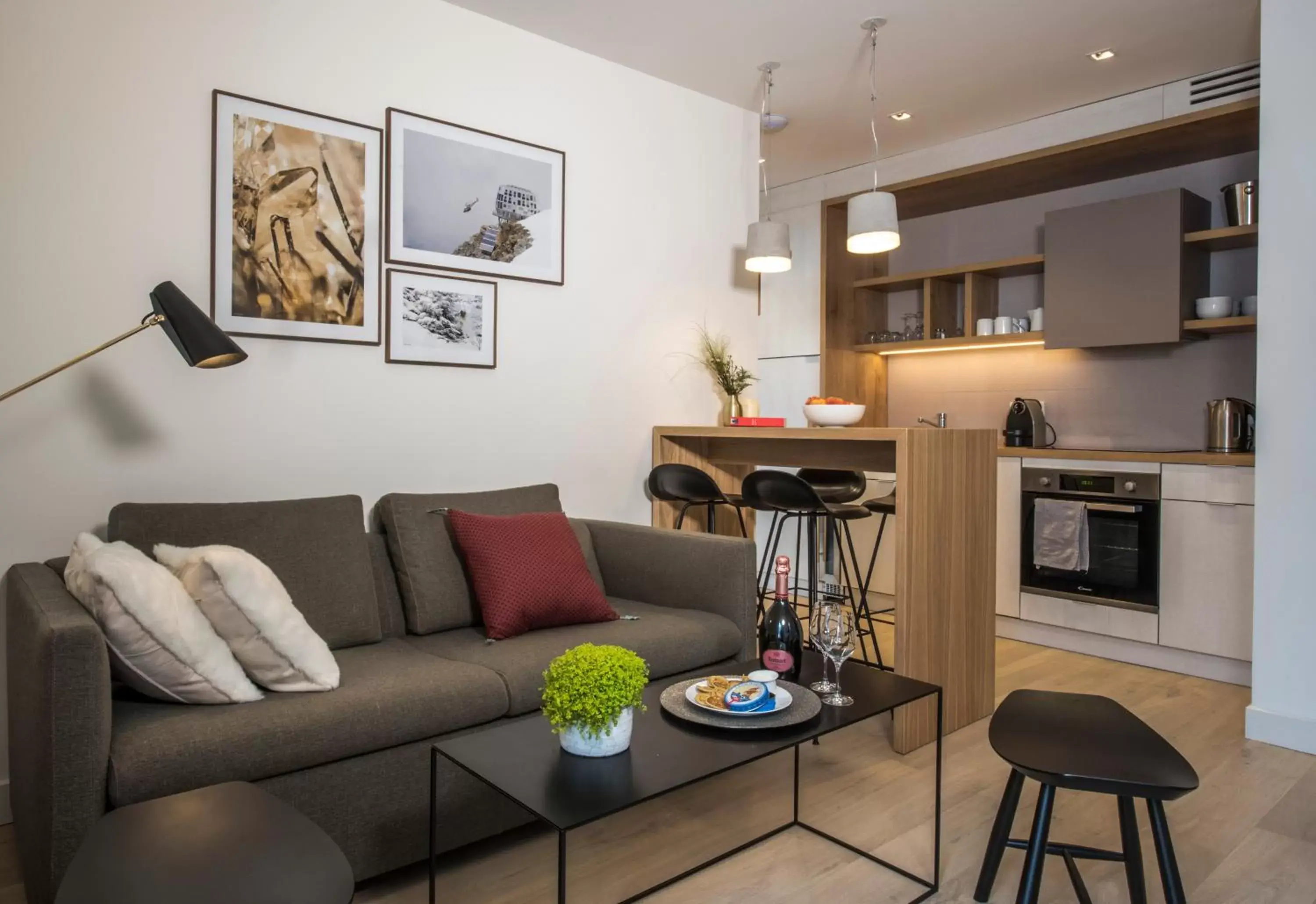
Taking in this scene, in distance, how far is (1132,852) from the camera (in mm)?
1805

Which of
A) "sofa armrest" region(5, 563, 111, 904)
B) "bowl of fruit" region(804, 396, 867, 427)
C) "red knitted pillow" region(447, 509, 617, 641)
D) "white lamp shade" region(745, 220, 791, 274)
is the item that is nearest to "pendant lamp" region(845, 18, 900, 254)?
"white lamp shade" region(745, 220, 791, 274)

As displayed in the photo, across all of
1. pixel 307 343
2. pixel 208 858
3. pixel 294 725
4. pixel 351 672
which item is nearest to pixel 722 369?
pixel 307 343

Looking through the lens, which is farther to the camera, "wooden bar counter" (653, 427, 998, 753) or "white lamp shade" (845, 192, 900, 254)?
"white lamp shade" (845, 192, 900, 254)

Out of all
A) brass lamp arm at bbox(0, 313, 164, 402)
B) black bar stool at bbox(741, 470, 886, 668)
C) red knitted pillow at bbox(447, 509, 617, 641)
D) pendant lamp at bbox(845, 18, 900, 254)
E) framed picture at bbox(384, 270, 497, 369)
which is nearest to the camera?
brass lamp arm at bbox(0, 313, 164, 402)

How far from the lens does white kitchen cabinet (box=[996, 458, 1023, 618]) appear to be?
4434 millimetres

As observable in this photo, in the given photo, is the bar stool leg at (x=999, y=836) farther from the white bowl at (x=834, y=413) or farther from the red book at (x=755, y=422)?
the red book at (x=755, y=422)

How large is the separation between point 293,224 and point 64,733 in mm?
1768

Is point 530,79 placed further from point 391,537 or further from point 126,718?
point 126,718

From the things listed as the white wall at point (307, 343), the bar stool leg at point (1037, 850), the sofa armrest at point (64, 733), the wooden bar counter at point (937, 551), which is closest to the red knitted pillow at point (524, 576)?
the white wall at point (307, 343)

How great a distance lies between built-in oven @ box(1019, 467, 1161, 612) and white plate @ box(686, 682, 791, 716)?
2713 millimetres

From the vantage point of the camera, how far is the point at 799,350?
219 inches

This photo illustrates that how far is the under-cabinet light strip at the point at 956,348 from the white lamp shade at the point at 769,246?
5.19ft

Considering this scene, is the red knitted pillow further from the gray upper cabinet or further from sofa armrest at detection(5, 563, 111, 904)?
the gray upper cabinet

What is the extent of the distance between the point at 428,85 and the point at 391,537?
1638 millimetres
